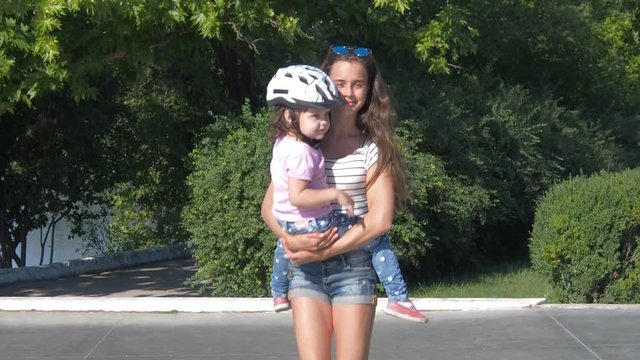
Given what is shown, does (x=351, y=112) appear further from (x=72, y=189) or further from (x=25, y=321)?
(x=72, y=189)

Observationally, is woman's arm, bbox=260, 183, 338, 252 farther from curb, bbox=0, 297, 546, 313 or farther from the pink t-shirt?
curb, bbox=0, 297, 546, 313

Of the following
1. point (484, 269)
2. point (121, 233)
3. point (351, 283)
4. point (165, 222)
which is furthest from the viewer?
point (121, 233)

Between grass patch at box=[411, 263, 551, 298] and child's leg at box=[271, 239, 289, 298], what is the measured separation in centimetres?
572

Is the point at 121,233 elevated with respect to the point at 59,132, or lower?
lower

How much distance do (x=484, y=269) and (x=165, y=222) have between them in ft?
22.4

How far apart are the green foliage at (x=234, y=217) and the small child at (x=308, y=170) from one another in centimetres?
538

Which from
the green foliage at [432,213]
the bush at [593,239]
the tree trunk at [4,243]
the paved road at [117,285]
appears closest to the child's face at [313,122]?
the bush at [593,239]

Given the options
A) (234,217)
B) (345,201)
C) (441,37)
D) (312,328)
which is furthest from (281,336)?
(345,201)

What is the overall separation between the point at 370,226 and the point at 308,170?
0.32m

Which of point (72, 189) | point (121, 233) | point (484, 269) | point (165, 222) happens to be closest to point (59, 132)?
point (72, 189)

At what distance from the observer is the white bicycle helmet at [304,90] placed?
3.67 m

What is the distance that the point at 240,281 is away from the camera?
962cm

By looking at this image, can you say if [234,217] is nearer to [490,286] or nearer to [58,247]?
[490,286]

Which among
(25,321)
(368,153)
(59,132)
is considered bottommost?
(25,321)
